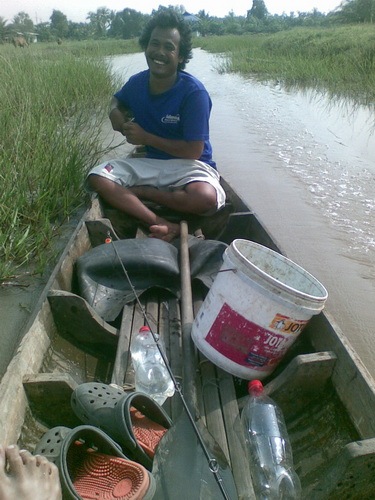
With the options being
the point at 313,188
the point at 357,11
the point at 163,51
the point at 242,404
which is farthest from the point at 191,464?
the point at 357,11

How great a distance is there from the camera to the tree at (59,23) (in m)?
58.6

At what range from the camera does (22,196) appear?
369 cm

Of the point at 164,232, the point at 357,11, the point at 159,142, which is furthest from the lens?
the point at 357,11

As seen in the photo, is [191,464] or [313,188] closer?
[191,464]

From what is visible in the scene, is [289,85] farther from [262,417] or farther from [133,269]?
[262,417]

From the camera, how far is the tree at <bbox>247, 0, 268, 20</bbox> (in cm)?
6950

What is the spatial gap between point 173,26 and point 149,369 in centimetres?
241

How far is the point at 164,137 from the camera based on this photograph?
11.8 feet

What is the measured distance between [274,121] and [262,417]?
28.3ft

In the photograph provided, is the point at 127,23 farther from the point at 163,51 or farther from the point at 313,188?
the point at 163,51

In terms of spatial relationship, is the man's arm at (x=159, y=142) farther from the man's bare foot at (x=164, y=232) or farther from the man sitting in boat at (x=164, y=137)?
the man's bare foot at (x=164, y=232)

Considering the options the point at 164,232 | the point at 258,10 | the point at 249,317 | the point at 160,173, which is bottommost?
the point at 164,232

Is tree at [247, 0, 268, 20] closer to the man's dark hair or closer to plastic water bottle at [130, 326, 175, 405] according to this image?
the man's dark hair

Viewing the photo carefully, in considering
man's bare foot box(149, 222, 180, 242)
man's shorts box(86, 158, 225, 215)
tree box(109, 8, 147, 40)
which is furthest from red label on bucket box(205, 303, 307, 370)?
tree box(109, 8, 147, 40)
